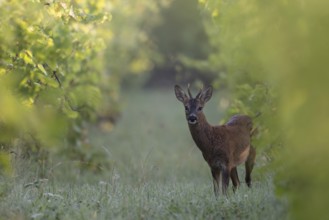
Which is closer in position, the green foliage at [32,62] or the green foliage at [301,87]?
the green foliage at [301,87]

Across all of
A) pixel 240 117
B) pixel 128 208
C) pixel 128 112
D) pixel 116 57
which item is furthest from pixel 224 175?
pixel 128 112

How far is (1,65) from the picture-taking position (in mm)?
7320

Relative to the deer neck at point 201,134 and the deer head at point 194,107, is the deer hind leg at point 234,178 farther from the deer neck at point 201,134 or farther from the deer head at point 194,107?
the deer head at point 194,107

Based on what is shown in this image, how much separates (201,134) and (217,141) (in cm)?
23

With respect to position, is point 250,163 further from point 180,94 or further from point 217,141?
point 180,94

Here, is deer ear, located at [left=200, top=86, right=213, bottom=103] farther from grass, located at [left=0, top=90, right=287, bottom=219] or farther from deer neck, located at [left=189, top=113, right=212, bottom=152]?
grass, located at [left=0, top=90, right=287, bottom=219]

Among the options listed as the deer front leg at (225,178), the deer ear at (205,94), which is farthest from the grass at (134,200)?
the deer ear at (205,94)

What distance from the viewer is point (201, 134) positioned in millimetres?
8688

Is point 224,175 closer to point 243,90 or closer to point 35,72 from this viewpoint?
point 243,90

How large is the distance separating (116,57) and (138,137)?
687 centimetres

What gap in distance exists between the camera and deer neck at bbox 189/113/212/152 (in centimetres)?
865

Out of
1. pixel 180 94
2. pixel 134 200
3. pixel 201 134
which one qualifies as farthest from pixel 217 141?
pixel 134 200

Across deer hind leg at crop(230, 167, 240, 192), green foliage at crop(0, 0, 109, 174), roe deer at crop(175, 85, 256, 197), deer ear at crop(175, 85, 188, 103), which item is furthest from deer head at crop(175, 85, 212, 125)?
green foliage at crop(0, 0, 109, 174)

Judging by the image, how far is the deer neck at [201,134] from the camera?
865 cm
